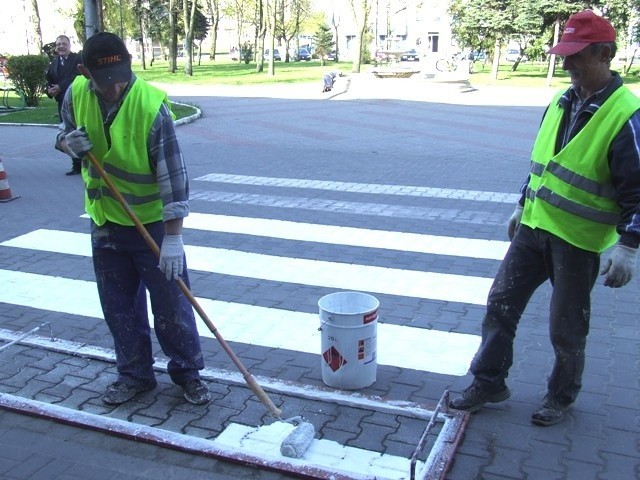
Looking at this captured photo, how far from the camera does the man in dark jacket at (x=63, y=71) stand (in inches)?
416

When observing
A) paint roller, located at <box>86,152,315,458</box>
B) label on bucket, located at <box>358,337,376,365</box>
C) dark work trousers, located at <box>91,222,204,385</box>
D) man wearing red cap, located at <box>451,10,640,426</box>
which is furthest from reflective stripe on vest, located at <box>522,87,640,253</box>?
dark work trousers, located at <box>91,222,204,385</box>

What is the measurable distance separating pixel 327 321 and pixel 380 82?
25.5 metres

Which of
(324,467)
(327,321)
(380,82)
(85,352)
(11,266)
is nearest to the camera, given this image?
(324,467)

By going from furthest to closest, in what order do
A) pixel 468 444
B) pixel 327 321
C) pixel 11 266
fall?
pixel 11 266, pixel 327 321, pixel 468 444

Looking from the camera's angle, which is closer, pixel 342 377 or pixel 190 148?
pixel 342 377

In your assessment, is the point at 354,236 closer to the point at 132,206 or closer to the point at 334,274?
the point at 334,274

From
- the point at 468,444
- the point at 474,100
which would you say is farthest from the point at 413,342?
the point at 474,100

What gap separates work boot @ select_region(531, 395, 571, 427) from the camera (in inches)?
148

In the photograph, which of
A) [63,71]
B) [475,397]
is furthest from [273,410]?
[63,71]

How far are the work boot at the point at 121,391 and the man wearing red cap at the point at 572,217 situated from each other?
1.87 m

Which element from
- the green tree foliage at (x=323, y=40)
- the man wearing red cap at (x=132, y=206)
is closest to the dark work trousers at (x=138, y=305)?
the man wearing red cap at (x=132, y=206)

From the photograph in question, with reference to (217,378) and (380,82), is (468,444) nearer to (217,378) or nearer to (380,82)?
(217,378)

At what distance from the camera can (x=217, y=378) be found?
4289mm

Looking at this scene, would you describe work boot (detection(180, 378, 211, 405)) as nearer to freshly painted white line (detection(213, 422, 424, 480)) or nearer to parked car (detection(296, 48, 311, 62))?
freshly painted white line (detection(213, 422, 424, 480))
